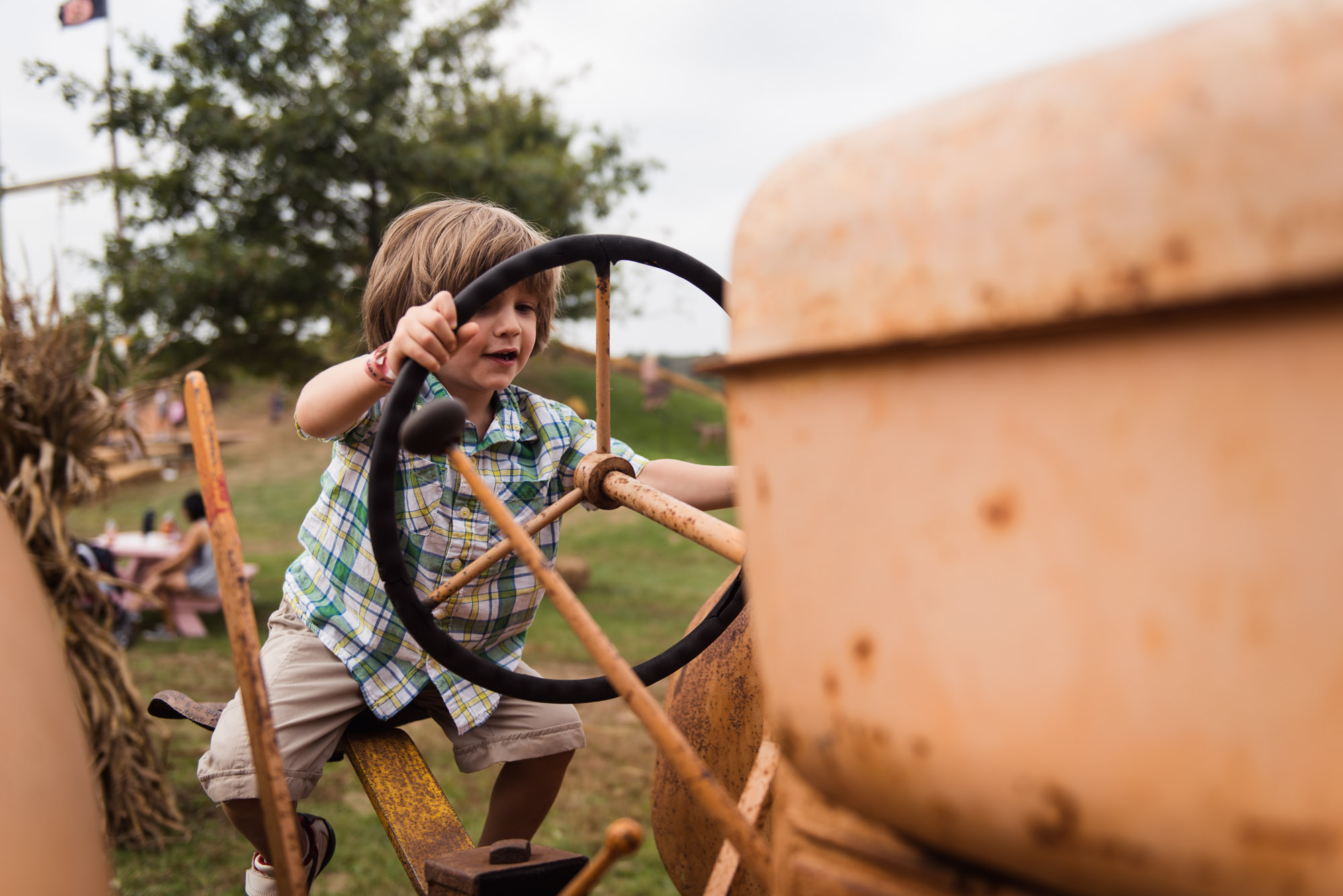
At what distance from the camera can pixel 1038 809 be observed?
0.52m

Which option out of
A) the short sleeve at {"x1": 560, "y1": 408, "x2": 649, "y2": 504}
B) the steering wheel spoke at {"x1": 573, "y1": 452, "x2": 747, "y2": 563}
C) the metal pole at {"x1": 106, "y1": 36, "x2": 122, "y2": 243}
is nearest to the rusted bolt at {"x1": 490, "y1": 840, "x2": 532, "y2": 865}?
the steering wheel spoke at {"x1": 573, "y1": 452, "x2": 747, "y2": 563}

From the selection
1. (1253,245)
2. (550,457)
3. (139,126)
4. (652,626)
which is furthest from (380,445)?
(139,126)

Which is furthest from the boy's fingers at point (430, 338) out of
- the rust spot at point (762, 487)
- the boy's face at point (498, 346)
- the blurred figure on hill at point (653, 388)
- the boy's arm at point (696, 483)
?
the blurred figure on hill at point (653, 388)

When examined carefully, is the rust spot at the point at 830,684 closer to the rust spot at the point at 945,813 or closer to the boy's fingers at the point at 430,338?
the rust spot at the point at 945,813

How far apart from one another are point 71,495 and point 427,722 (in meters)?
2.21

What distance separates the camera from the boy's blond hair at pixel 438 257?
5.73ft

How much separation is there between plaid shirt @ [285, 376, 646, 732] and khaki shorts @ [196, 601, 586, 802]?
3 cm

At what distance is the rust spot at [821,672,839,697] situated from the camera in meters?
0.60

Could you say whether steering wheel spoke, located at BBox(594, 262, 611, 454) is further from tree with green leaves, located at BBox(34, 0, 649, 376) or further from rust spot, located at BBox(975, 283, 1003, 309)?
tree with green leaves, located at BBox(34, 0, 649, 376)

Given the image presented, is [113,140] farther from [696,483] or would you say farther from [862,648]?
[862,648]

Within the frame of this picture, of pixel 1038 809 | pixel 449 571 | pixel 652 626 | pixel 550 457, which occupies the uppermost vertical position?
pixel 1038 809

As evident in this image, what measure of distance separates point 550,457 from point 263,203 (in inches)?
276

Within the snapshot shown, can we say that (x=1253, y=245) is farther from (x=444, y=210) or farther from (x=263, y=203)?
(x=263, y=203)

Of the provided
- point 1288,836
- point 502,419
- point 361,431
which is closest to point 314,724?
point 361,431
